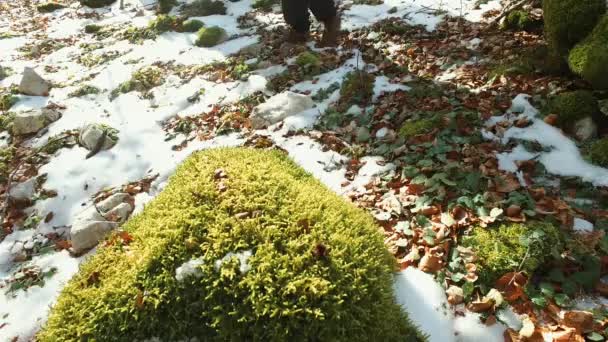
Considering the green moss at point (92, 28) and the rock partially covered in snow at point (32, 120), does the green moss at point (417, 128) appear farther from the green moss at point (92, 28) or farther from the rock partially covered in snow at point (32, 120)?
the green moss at point (92, 28)

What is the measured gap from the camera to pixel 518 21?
6707 mm

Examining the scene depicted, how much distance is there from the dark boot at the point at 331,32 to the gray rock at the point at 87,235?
573cm

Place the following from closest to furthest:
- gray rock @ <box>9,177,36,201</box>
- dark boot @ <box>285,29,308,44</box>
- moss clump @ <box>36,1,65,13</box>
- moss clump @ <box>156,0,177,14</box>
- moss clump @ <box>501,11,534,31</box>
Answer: gray rock @ <box>9,177,36,201</box> < moss clump @ <box>501,11,534,31</box> < dark boot @ <box>285,29,308,44</box> < moss clump @ <box>156,0,177,14</box> < moss clump @ <box>36,1,65,13</box>

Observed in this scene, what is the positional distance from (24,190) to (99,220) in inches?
74.7

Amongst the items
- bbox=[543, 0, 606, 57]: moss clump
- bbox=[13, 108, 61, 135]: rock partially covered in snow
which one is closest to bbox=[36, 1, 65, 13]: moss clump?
bbox=[13, 108, 61, 135]: rock partially covered in snow

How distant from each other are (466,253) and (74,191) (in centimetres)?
528

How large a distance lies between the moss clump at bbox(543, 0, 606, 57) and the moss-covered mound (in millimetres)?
4010

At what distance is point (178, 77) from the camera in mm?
8266

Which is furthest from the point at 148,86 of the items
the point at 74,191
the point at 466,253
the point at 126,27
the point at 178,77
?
the point at 466,253

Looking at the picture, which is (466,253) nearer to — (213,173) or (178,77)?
(213,173)

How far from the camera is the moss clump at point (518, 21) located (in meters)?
6.57

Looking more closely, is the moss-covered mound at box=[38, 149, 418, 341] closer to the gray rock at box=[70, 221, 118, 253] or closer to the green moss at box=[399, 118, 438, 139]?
the gray rock at box=[70, 221, 118, 253]

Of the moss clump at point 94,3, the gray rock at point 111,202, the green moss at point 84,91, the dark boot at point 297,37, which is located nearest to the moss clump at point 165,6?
the moss clump at point 94,3

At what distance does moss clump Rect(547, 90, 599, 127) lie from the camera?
4309mm
